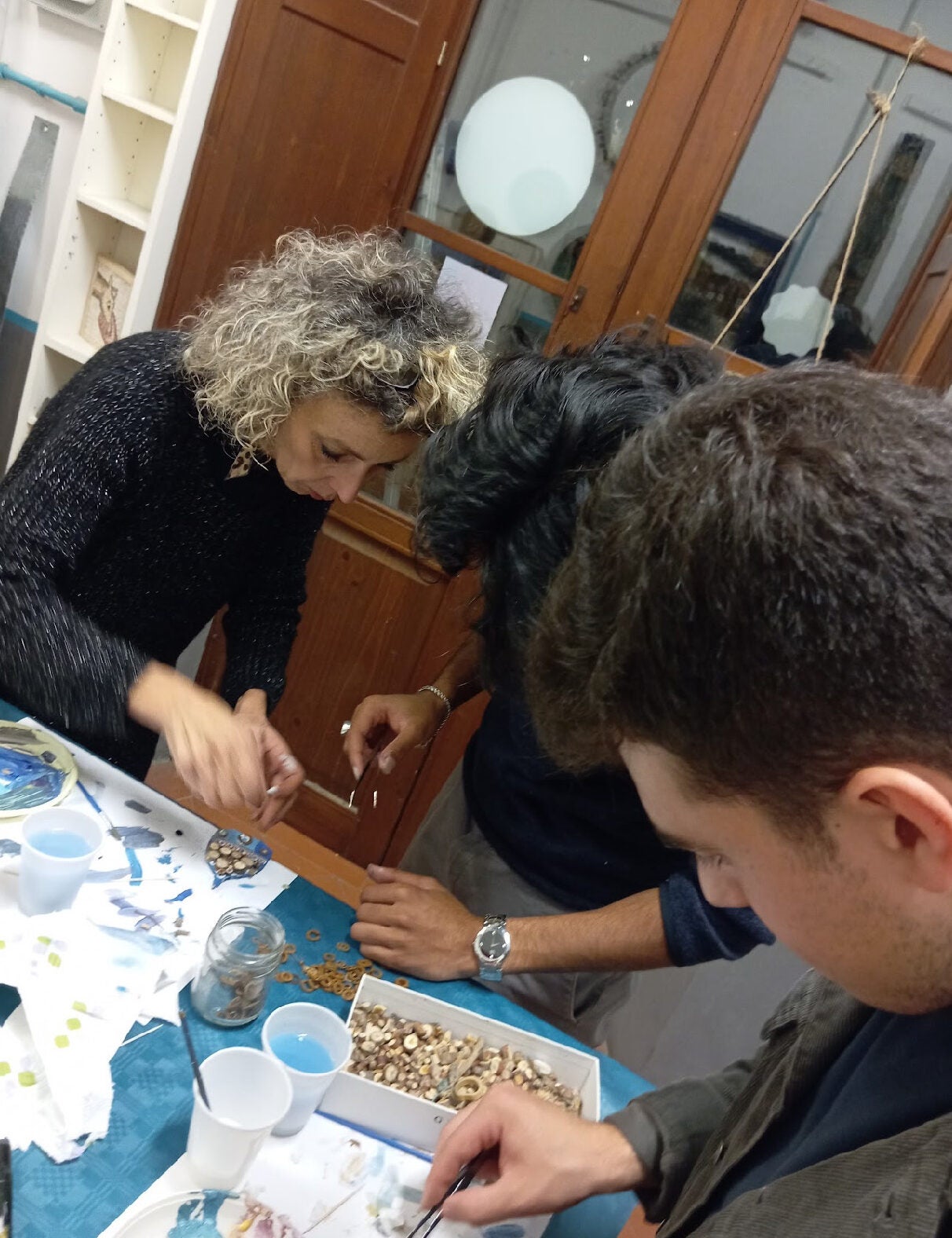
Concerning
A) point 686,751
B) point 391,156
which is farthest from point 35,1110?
point 391,156

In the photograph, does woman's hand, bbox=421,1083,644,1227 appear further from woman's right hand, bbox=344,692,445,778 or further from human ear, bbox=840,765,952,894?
woman's right hand, bbox=344,692,445,778

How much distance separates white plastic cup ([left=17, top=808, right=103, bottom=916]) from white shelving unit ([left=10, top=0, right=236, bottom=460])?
1.89 meters

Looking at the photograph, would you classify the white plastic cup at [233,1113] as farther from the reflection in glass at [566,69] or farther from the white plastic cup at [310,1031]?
the reflection in glass at [566,69]

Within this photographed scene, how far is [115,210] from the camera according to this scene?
8.32 ft

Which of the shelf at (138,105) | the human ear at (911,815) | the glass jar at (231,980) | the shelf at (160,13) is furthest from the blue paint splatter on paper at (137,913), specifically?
the shelf at (160,13)

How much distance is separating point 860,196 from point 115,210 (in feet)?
6.83

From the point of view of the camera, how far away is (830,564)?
1.69 ft

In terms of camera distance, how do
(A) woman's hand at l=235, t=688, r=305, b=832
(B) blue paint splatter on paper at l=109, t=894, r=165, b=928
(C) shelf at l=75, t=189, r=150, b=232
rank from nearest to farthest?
1. (B) blue paint splatter on paper at l=109, t=894, r=165, b=928
2. (A) woman's hand at l=235, t=688, r=305, b=832
3. (C) shelf at l=75, t=189, r=150, b=232

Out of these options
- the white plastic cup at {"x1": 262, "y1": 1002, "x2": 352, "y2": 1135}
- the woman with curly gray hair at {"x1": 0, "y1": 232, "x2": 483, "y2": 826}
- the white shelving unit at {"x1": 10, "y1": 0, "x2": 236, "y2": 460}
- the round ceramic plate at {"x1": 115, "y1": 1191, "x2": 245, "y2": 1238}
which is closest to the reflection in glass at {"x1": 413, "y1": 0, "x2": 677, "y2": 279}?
the white shelving unit at {"x1": 10, "y1": 0, "x2": 236, "y2": 460}

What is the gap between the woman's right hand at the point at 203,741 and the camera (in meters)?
1.30

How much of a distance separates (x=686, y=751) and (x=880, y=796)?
5.2 inches

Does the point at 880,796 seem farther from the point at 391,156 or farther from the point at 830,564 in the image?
the point at 391,156

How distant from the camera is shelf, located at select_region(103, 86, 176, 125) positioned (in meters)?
2.43

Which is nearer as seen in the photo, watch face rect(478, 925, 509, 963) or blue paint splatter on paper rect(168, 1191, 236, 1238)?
blue paint splatter on paper rect(168, 1191, 236, 1238)
